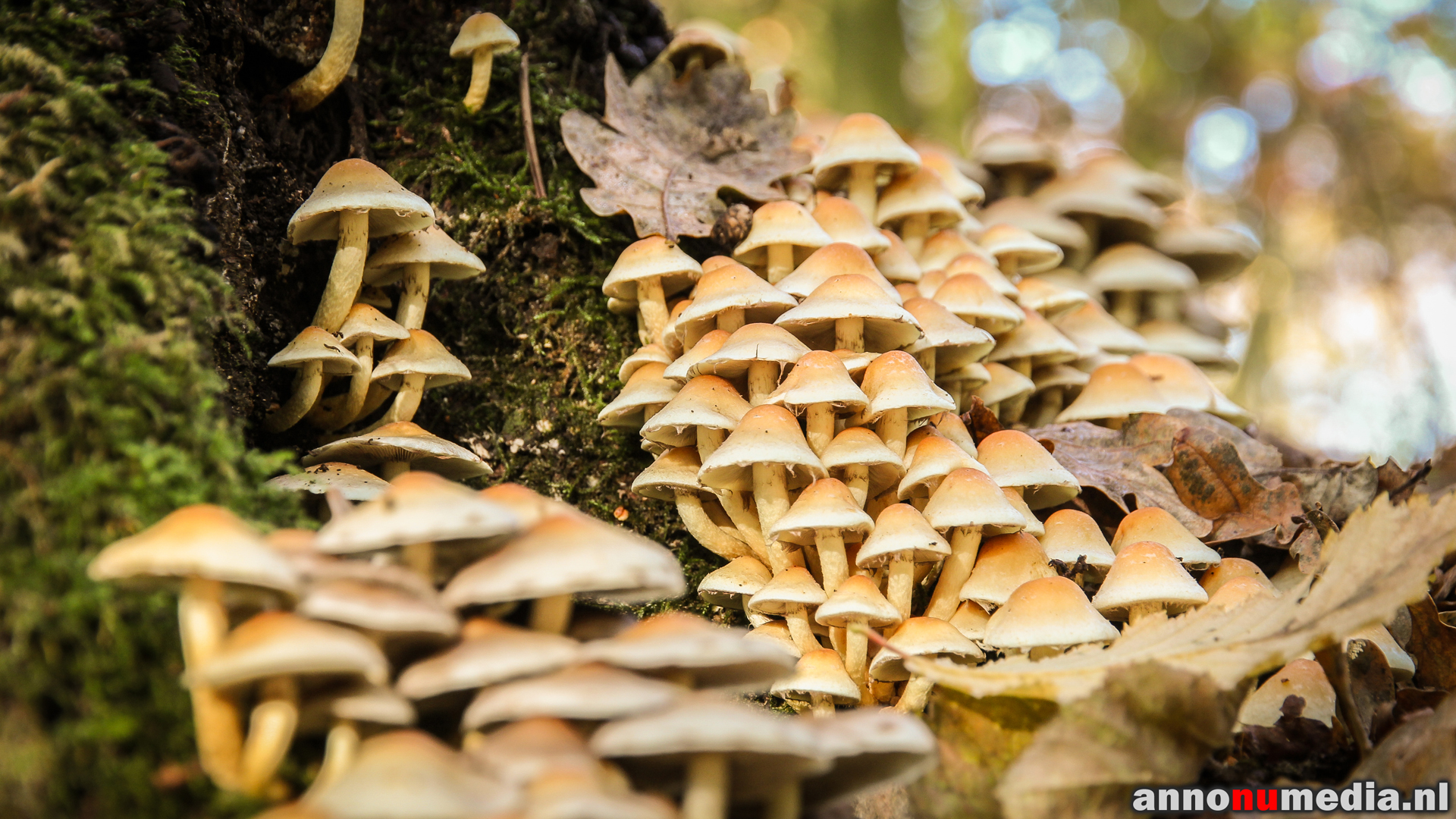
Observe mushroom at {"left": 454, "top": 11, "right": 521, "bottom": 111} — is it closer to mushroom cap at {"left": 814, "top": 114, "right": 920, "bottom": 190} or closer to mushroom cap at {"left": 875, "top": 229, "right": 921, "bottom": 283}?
mushroom cap at {"left": 814, "top": 114, "right": 920, "bottom": 190}

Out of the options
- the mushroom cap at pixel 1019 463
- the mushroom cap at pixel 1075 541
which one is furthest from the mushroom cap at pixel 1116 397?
the mushroom cap at pixel 1075 541

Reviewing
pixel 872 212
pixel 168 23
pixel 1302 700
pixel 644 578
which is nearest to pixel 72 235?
pixel 168 23

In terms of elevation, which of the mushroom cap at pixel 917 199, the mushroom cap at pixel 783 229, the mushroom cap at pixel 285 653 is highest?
the mushroom cap at pixel 917 199

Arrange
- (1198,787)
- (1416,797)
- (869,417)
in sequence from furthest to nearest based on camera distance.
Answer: (869,417) → (1198,787) → (1416,797)

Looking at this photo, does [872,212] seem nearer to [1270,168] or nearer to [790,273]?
[790,273]

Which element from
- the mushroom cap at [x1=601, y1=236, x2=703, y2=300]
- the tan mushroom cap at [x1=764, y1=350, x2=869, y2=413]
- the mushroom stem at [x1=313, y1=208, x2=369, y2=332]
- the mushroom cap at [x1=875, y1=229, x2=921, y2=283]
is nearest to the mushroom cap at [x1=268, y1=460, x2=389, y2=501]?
the mushroom stem at [x1=313, y1=208, x2=369, y2=332]

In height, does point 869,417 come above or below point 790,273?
below

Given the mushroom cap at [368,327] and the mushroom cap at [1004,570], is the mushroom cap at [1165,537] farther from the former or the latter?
the mushroom cap at [368,327]
